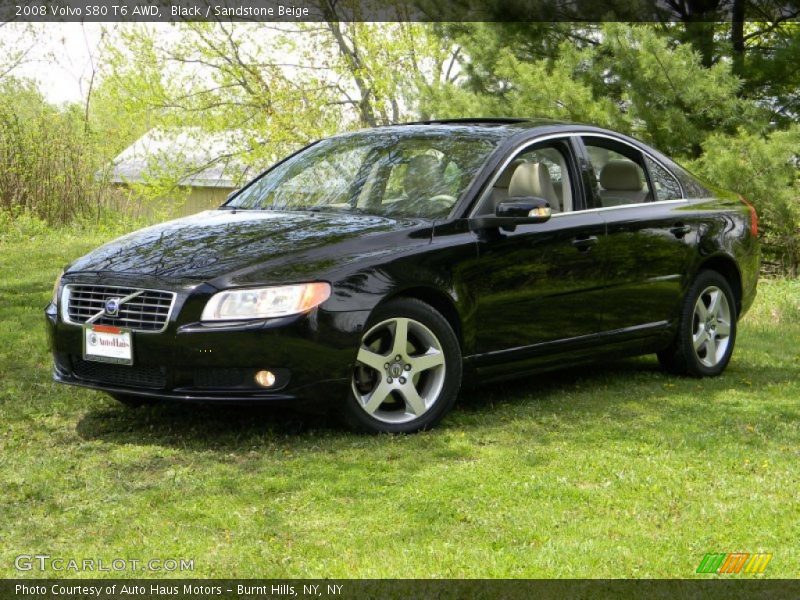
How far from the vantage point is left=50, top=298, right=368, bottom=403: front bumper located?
5738 millimetres

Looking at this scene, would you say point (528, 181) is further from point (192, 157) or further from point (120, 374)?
point (192, 157)

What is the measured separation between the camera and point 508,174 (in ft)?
23.5

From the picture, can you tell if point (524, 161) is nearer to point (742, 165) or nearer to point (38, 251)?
point (742, 165)

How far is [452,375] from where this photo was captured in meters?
6.39

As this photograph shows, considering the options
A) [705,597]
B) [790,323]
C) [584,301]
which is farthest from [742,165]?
[705,597]

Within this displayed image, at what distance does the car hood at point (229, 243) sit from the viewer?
19.5ft

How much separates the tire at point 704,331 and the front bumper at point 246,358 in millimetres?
2999

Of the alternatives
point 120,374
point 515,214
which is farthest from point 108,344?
point 515,214

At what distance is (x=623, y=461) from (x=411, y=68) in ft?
69.5

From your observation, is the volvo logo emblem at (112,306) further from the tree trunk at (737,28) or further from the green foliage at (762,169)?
the tree trunk at (737,28)

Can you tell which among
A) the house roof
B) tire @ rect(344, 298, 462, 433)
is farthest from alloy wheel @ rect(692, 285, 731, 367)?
the house roof

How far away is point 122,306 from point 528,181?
2497 mm

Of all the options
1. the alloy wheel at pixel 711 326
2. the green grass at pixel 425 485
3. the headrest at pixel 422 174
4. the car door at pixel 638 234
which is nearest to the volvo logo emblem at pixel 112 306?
the green grass at pixel 425 485

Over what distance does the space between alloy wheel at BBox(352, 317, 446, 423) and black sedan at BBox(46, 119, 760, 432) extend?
11 millimetres
